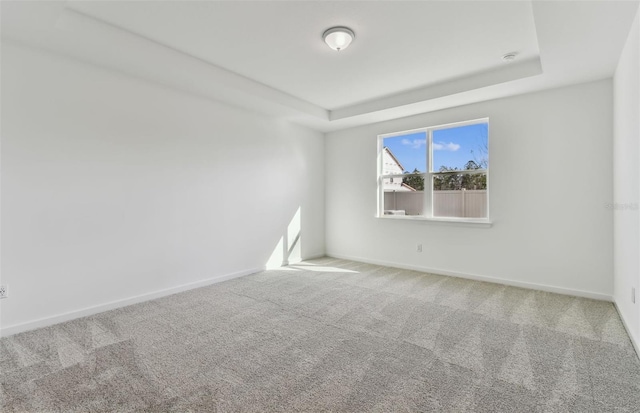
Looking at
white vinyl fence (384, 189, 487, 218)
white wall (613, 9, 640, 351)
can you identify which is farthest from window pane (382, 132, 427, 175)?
white wall (613, 9, 640, 351)

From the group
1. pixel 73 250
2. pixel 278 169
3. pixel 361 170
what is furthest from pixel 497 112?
pixel 73 250

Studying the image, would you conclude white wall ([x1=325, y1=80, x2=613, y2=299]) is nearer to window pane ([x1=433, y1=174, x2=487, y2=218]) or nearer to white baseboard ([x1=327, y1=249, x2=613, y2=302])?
white baseboard ([x1=327, y1=249, x2=613, y2=302])

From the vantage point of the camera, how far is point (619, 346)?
7.49ft

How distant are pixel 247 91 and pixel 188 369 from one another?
3058 millimetres

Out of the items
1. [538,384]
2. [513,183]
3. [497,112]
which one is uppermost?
[497,112]

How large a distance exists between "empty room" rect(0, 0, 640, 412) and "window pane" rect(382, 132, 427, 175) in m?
0.06

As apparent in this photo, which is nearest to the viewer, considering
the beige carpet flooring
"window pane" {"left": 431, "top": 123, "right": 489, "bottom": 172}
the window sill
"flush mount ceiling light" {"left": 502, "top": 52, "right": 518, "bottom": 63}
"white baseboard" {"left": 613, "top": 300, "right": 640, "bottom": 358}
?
the beige carpet flooring

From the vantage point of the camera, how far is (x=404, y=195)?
16.5 ft

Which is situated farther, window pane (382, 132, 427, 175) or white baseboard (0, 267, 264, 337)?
window pane (382, 132, 427, 175)

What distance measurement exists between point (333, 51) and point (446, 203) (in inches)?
110

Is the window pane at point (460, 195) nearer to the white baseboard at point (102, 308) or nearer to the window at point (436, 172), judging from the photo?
the window at point (436, 172)

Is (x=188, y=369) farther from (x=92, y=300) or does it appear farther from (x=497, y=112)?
(x=497, y=112)

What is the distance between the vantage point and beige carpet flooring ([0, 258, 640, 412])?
1.70 m

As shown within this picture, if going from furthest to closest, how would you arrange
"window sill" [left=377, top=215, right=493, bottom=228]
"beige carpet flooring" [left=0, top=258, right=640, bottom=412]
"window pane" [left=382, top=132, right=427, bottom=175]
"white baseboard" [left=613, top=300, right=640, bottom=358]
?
1. "window pane" [left=382, top=132, right=427, bottom=175]
2. "window sill" [left=377, top=215, right=493, bottom=228]
3. "white baseboard" [left=613, top=300, right=640, bottom=358]
4. "beige carpet flooring" [left=0, top=258, right=640, bottom=412]
